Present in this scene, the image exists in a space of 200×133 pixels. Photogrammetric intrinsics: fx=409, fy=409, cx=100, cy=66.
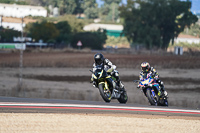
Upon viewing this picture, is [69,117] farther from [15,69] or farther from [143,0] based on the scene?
[143,0]

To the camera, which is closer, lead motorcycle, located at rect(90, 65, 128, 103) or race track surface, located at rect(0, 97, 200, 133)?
race track surface, located at rect(0, 97, 200, 133)

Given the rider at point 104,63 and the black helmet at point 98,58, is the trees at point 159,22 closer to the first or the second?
the rider at point 104,63

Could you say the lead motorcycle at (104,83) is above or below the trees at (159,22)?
below

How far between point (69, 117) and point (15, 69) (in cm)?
3670

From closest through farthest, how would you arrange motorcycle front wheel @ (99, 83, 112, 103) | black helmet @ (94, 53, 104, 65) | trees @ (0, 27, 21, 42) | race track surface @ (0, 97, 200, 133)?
race track surface @ (0, 97, 200, 133)
motorcycle front wheel @ (99, 83, 112, 103)
black helmet @ (94, 53, 104, 65)
trees @ (0, 27, 21, 42)

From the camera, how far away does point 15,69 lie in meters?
47.2

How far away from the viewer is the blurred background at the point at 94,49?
33566 mm

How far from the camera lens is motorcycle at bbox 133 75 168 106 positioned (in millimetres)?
16516

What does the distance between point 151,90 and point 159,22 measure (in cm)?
6831

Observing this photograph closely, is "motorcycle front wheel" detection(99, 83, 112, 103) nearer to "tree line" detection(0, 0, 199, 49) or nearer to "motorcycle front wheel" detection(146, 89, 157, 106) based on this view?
"motorcycle front wheel" detection(146, 89, 157, 106)

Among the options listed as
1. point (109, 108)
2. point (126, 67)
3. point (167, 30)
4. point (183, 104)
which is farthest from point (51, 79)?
point (167, 30)

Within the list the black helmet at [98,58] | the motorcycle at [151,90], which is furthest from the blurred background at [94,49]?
the black helmet at [98,58]

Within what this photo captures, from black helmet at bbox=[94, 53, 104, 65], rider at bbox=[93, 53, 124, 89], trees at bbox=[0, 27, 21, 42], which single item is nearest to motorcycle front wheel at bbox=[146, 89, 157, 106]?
rider at bbox=[93, 53, 124, 89]

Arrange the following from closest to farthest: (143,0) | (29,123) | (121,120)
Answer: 1. (29,123)
2. (121,120)
3. (143,0)
